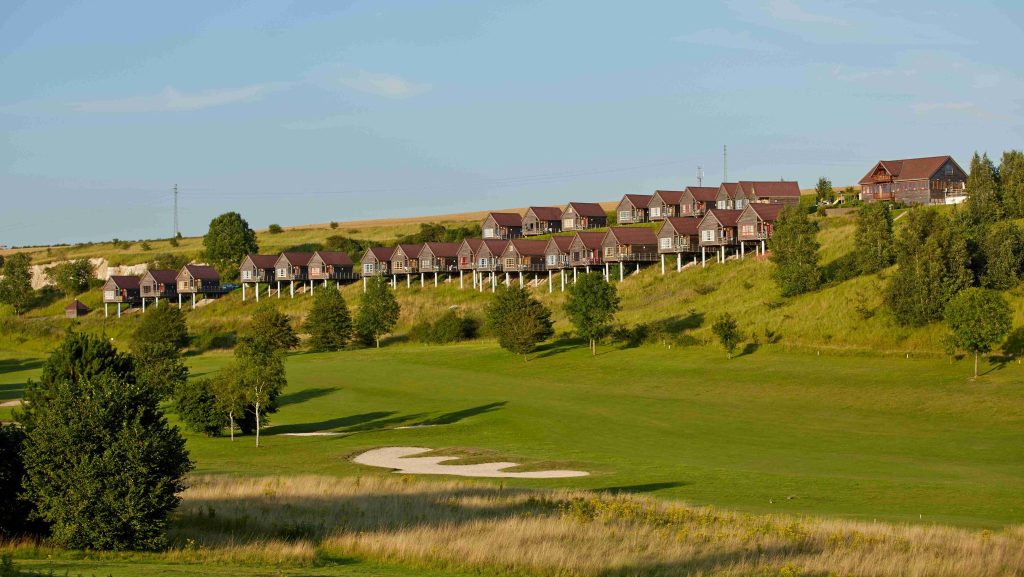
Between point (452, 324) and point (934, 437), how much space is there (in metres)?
61.9

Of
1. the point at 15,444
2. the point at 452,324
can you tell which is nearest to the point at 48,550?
the point at 15,444

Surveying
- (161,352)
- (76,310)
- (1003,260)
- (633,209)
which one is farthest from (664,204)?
(161,352)

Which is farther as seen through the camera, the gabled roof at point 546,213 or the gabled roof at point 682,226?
the gabled roof at point 546,213

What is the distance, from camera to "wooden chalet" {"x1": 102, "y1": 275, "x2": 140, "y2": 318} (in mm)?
162500

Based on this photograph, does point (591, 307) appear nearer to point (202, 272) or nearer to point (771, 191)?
point (771, 191)

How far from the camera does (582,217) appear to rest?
159875 millimetres

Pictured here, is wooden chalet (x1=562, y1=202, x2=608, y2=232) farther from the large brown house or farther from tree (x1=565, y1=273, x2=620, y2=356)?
tree (x1=565, y1=273, x2=620, y2=356)

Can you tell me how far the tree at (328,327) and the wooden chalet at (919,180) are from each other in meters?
66.0

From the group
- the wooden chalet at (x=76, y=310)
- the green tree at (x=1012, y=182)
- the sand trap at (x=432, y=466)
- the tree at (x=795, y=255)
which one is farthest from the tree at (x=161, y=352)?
the green tree at (x=1012, y=182)

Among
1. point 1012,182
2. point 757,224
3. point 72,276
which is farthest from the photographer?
point 72,276

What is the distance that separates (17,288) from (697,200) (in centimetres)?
10106

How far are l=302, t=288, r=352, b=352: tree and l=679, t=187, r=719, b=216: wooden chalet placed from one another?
5720cm

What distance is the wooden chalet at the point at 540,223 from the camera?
163m

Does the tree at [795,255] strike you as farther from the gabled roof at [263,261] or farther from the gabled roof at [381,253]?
the gabled roof at [263,261]
